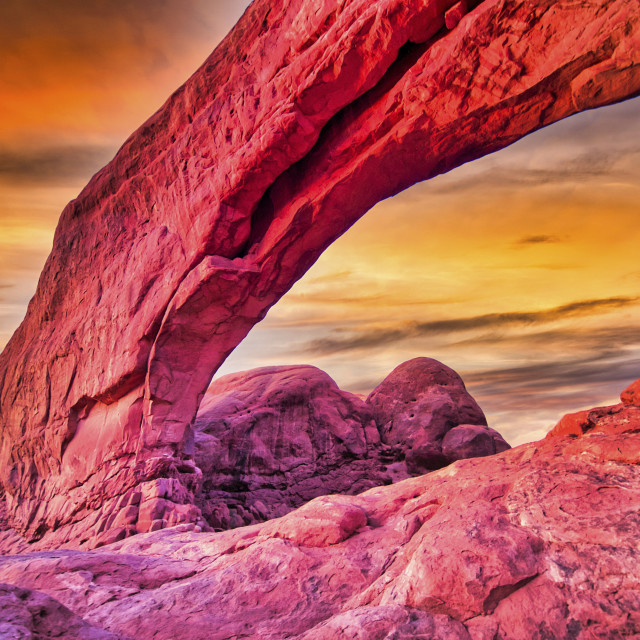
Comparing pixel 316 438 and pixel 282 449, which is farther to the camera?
pixel 316 438

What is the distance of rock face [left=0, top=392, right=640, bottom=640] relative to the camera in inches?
124

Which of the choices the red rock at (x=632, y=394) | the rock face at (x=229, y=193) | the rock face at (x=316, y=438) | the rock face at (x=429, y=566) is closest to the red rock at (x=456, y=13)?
the rock face at (x=229, y=193)

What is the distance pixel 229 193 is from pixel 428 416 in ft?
32.5

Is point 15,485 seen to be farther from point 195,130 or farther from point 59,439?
point 195,130

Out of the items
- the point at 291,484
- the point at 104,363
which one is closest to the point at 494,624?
the point at 104,363

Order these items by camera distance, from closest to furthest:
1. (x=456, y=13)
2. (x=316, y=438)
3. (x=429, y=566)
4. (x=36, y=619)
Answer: (x=36, y=619)
(x=429, y=566)
(x=456, y=13)
(x=316, y=438)

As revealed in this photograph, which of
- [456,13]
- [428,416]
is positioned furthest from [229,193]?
[428,416]

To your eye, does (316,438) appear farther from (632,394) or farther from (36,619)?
(36,619)

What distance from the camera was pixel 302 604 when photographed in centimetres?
414

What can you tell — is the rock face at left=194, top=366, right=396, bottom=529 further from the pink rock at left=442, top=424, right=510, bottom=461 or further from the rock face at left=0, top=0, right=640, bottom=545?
the rock face at left=0, top=0, right=640, bottom=545

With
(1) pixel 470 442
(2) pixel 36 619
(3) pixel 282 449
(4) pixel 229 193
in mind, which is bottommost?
(3) pixel 282 449

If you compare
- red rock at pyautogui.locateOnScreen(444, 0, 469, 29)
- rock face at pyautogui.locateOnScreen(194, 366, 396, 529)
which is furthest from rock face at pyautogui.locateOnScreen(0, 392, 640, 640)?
rock face at pyautogui.locateOnScreen(194, 366, 396, 529)

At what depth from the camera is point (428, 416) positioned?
15789mm

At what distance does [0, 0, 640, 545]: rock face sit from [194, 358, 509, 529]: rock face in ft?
9.83
